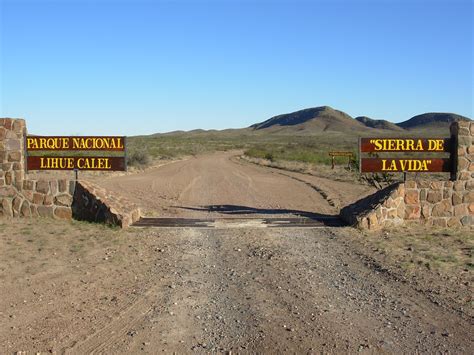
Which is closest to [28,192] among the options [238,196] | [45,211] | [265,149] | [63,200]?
[45,211]

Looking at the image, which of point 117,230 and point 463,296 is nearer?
point 463,296

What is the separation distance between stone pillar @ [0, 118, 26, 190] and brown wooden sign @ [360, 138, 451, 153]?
8.54m

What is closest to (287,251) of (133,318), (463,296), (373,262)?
(373,262)

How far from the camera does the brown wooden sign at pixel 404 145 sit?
14070 millimetres

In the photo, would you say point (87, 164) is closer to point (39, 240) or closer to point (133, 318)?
point (39, 240)

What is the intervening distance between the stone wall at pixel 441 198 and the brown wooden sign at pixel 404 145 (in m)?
0.39

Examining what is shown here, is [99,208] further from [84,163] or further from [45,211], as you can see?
[84,163]

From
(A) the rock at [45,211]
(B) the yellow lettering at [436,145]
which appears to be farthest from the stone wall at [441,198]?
(A) the rock at [45,211]

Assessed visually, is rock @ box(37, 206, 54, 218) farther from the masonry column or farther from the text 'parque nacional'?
the masonry column

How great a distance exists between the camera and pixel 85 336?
19.7 feet

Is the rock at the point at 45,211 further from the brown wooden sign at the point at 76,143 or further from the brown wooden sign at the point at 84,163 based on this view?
the brown wooden sign at the point at 76,143

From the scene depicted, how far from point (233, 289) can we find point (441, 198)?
7595mm

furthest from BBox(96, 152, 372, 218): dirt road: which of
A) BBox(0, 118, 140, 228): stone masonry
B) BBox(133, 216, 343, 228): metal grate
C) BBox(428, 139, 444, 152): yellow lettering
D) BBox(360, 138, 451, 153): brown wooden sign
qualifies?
BBox(428, 139, 444, 152): yellow lettering

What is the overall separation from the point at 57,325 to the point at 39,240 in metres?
5.35
